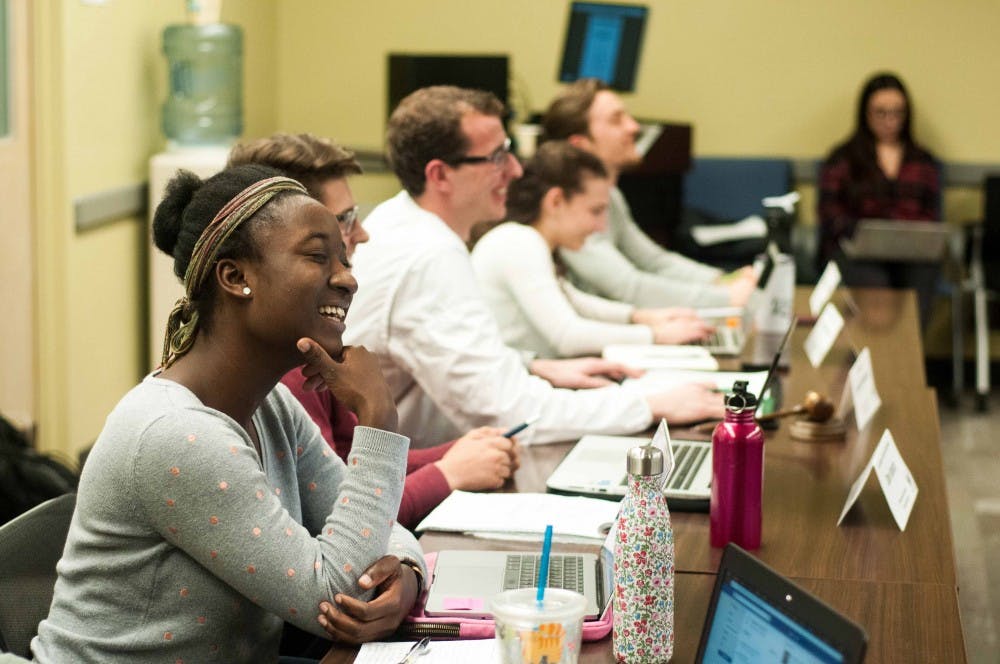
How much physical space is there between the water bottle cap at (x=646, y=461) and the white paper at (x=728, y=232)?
4.53 meters

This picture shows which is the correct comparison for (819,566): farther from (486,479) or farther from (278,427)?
(278,427)

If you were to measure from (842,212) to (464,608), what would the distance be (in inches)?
191

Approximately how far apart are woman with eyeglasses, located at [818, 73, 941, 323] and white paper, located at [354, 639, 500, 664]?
474 cm

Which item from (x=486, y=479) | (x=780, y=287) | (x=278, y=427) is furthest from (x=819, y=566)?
(x=780, y=287)

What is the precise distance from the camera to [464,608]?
60.2 inches

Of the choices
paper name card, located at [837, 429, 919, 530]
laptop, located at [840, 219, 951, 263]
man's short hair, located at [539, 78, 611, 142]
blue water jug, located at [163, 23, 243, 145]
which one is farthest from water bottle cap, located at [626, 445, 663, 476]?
laptop, located at [840, 219, 951, 263]

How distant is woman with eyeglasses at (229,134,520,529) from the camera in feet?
6.64

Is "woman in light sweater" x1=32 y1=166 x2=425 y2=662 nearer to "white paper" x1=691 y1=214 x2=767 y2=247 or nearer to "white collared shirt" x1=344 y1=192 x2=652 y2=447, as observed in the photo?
"white collared shirt" x1=344 y1=192 x2=652 y2=447

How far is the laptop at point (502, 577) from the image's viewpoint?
1.53 metres

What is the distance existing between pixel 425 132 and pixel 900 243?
3490 millimetres

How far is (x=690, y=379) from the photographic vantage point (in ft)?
9.02

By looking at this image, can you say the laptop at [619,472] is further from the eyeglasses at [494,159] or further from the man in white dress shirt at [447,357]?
the eyeglasses at [494,159]

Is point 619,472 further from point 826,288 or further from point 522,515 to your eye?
point 826,288

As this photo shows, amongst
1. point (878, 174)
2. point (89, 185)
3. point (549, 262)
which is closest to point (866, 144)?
point (878, 174)
